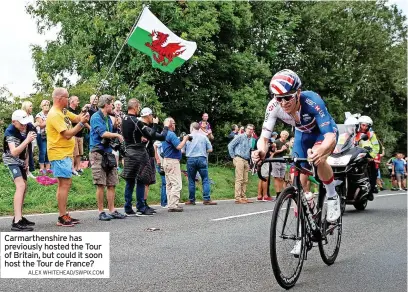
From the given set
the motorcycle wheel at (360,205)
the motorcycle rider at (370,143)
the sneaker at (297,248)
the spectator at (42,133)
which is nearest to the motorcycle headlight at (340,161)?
the motorcycle rider at (370,143)

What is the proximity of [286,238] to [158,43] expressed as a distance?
926 centimetres

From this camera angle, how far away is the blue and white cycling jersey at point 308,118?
657 cm

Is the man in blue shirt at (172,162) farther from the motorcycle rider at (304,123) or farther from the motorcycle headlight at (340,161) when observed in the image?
the motorcycle rider at (304,123)

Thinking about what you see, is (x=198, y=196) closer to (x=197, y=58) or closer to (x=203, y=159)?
(x=203, y=159)

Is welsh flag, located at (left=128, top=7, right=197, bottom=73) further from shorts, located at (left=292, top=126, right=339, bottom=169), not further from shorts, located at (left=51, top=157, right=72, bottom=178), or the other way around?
shorts, located at (left=292, top=126, right=339, bottom=169)

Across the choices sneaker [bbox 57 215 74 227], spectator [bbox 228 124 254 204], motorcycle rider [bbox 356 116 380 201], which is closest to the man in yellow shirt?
sneaker [bbox 57 215 74 227]

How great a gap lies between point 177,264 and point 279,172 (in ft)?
33.6

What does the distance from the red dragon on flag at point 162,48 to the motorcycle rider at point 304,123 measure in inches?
307

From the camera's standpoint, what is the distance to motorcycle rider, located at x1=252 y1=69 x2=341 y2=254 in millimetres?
6133

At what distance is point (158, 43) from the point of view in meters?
A: 14.5

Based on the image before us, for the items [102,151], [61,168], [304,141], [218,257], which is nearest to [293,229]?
[304,141]

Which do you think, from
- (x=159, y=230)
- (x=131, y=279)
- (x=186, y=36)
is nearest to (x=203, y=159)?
(x=159, y=230)

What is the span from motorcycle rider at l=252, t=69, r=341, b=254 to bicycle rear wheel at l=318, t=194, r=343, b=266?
10 centimetres

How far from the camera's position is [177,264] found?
6.96m
